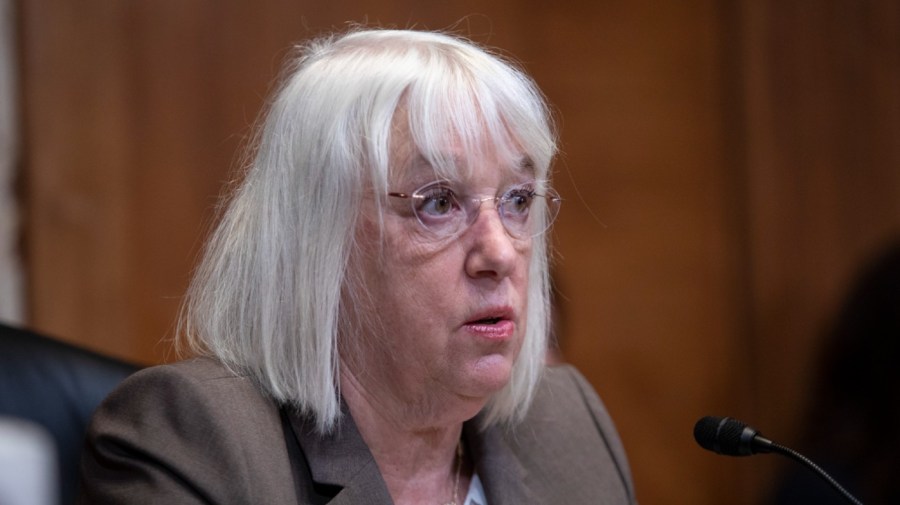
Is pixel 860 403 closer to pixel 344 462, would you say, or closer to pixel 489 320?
pixel 489 320

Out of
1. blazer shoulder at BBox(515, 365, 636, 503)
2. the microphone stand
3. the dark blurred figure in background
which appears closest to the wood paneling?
the dark blurred figure in background

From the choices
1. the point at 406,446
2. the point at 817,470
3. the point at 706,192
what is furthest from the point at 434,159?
the point at 706,192

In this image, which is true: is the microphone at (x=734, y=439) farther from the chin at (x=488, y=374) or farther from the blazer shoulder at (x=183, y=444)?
the blazer shoulder at (x=183, y=444)

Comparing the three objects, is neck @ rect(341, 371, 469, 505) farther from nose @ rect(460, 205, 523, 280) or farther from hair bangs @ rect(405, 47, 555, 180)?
hair bangs @ rect(405, 47, 555, 180)

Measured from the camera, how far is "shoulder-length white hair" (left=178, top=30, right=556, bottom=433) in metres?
1.91

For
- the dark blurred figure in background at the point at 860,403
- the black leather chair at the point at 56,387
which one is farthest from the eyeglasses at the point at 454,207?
the dark blurred figure in background at the point at 860,403

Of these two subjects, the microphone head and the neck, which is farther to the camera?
the neck

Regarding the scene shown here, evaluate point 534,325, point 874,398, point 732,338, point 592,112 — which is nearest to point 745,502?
point 732,338

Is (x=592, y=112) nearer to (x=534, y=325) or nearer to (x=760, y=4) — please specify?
(x=760, y=4)

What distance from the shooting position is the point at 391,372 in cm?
196

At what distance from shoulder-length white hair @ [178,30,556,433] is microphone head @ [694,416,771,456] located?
51cm

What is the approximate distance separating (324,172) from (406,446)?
0.48m

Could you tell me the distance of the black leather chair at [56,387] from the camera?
2.09 m

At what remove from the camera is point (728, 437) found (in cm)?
188
